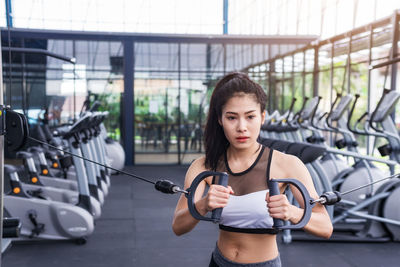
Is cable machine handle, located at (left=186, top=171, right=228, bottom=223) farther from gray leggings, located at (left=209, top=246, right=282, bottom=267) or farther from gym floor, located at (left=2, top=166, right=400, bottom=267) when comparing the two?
gym floor, located at (left=2, top=166, right=400, bottom=267)

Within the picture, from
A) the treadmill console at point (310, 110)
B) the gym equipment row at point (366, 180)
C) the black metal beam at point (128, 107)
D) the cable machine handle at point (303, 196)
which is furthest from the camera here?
the black metal beam at point (128, 107)

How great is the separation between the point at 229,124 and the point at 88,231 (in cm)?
322

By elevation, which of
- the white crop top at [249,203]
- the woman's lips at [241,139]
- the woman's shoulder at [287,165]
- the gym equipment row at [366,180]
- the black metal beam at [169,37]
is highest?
the black metal beam at [169,37]

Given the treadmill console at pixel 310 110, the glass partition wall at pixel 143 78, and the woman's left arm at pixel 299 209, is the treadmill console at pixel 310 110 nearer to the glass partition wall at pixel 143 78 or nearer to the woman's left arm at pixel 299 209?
the glass partition wall at pixel 143 78

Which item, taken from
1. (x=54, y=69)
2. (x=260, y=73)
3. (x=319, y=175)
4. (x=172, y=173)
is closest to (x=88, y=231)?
(x=319, y=175)

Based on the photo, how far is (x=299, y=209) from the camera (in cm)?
A: 106

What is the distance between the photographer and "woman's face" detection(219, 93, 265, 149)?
121 centimetres

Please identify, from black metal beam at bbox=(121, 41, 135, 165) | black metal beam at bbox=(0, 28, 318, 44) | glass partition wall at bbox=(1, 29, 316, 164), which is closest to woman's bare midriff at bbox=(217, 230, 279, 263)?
glass partition wall at bbox=(1, 29, 316, 164)

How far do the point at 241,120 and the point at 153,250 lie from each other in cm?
308

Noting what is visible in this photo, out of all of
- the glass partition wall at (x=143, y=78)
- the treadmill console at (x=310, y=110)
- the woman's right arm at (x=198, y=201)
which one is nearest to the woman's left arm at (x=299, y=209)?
the woman's right arm at (x=198, y=201)

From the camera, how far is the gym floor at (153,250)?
3.71m

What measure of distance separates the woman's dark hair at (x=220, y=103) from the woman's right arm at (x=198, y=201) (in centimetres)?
5

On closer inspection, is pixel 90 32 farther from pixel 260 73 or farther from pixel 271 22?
pixel 271 22

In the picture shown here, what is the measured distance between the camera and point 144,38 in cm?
998
